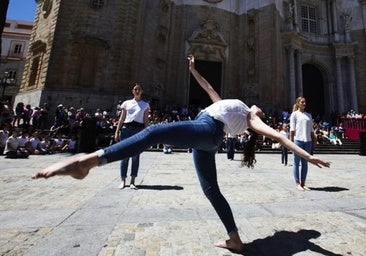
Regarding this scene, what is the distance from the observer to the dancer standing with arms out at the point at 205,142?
1.89 meters

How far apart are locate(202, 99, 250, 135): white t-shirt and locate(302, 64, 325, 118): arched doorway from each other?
2813cm

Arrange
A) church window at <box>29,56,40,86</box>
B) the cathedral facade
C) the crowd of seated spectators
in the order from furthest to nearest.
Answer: church window at <box>29,56,40,86</box>, the cathedral facade, the crowd of seated spectators

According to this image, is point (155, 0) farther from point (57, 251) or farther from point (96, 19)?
point (57, 251)

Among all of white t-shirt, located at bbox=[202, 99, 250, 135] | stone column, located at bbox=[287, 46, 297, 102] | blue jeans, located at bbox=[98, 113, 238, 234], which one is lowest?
blue jeans, located at bbox=[98, 113, 238, 234]

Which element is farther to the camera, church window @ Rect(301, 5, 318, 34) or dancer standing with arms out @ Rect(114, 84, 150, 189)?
church window @ Rect(301, 5, 318, 34)

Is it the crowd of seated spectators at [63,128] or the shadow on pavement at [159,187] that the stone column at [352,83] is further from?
the shadow on pavement at [159,187]

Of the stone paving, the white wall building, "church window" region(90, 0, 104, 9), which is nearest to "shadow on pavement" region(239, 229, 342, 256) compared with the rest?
the stone paving

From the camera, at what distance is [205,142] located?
2156 mm

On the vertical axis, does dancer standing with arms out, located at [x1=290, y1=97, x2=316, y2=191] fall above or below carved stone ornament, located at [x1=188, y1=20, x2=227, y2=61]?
below

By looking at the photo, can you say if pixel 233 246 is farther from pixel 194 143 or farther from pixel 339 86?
pixel 339 86

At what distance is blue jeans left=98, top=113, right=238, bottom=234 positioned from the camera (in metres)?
1.95

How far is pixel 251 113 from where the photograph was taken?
2.29 metres

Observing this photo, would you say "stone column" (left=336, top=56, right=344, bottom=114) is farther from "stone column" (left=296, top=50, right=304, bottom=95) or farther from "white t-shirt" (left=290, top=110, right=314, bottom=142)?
"white t-shirt" (left=290, top=110, right=314, bottom=142)

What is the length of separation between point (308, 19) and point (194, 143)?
107 ft
